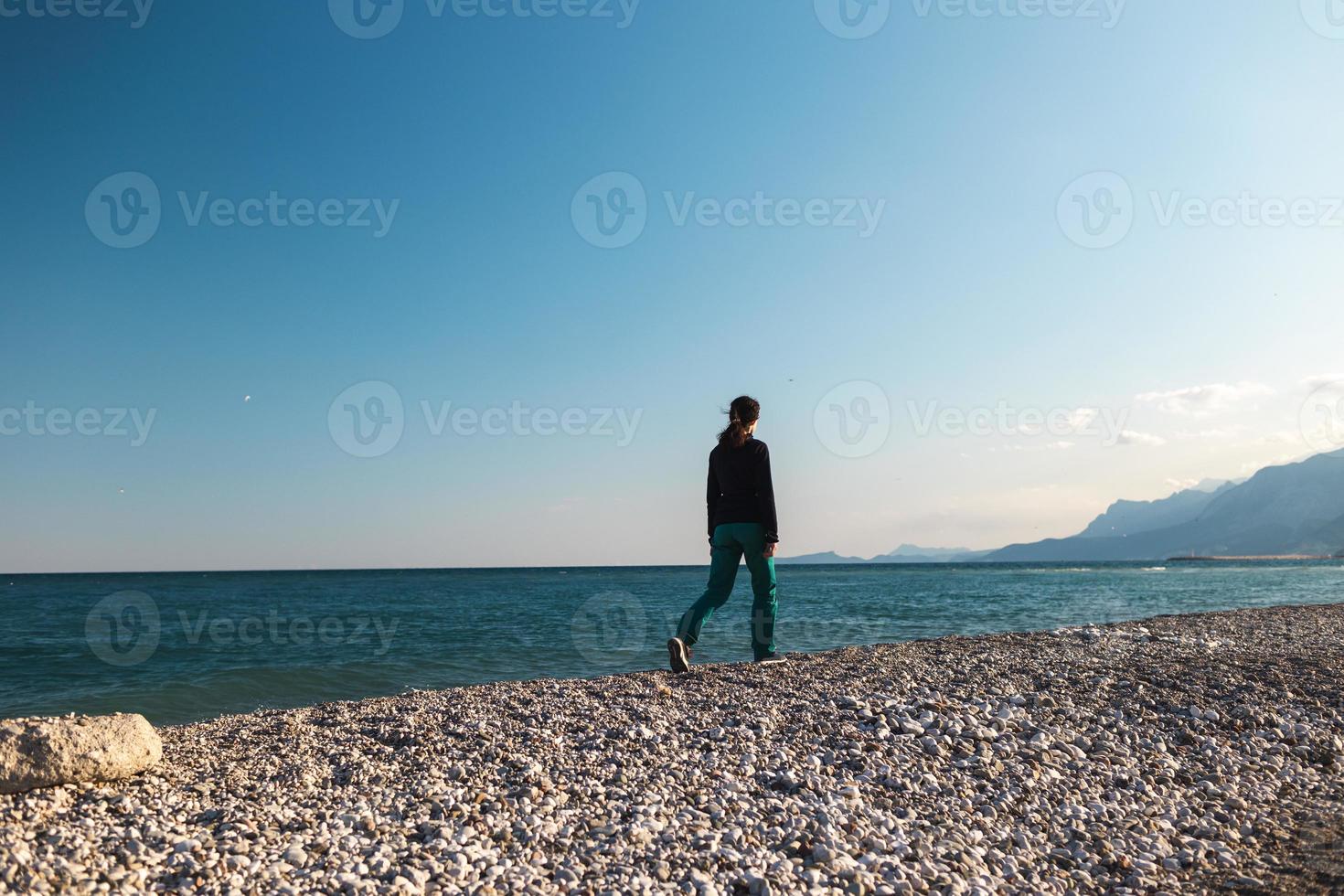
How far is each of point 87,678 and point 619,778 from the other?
13134 millimetres

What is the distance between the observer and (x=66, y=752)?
415 cm

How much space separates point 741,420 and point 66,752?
5887 mm

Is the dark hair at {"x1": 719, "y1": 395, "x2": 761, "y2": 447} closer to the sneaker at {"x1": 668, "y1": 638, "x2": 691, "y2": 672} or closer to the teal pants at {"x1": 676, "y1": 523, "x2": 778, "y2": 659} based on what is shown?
the teal pants at {"x1": 676, "y1": 523, "x2": 778, "y2": 659}

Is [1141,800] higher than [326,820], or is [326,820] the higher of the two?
[326,820]

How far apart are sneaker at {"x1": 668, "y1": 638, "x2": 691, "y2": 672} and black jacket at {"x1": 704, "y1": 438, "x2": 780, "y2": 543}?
118 centimetres

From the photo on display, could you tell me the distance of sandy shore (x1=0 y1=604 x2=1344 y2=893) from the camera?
352cm

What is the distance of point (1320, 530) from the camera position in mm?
197750

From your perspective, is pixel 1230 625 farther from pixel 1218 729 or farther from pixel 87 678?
pixel 87 678

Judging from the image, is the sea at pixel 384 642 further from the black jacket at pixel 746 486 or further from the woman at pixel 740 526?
the black jacket at pixel 746 486

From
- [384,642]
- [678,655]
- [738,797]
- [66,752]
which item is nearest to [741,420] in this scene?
[678,655]

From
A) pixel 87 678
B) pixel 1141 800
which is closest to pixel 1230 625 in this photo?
pixel 1141 800

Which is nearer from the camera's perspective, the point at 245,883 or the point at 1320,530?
the point at 245,883

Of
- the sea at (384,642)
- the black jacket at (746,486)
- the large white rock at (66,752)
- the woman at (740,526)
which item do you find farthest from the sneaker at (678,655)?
the large white rock at (66,752)

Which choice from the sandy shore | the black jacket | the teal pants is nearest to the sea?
the teal pants
